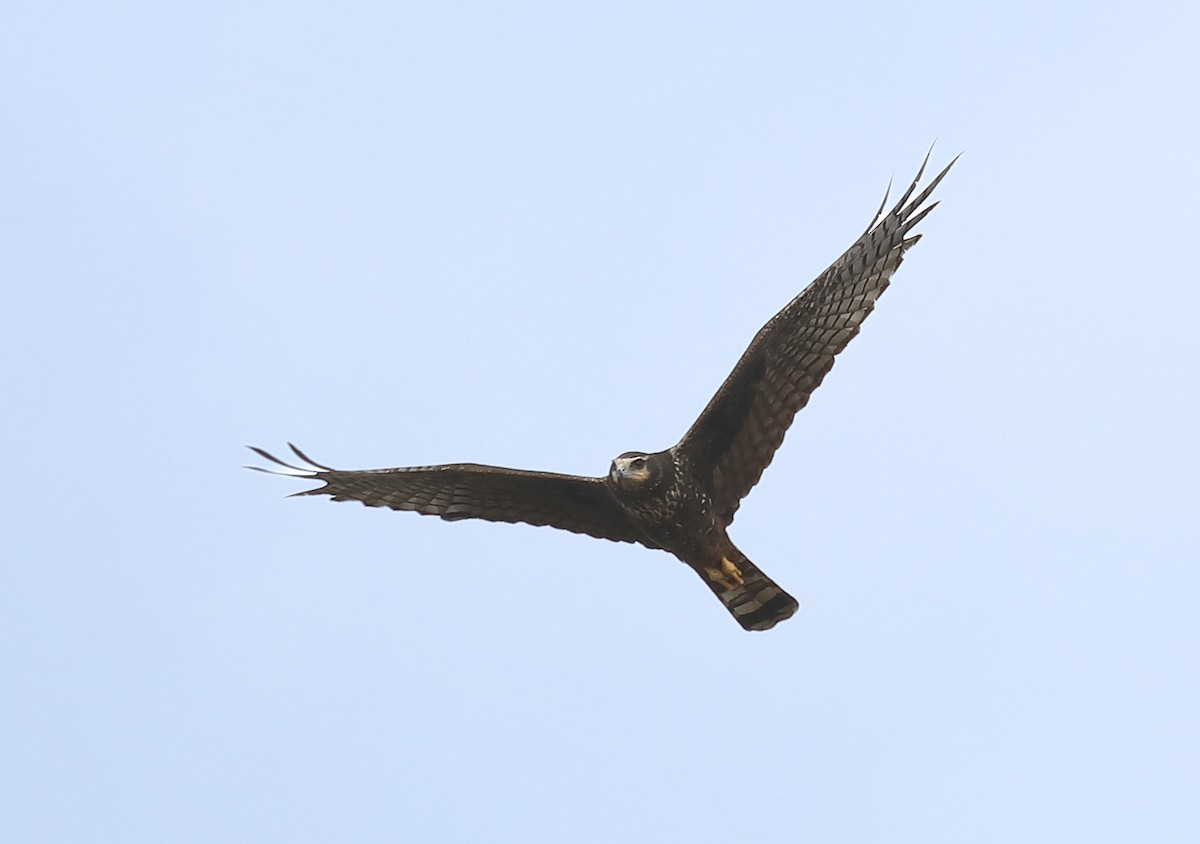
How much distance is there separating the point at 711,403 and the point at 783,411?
20.1 inches

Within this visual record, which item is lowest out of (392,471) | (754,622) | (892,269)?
(754,622)

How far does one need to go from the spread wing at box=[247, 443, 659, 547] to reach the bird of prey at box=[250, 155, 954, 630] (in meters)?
0.01

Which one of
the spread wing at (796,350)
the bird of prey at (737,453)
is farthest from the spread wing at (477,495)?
the spread wing at (796,350)

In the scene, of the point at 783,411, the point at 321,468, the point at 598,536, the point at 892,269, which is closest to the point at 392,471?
the point at 321,468

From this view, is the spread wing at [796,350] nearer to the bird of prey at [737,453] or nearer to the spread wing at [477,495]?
the bird of prey at [737,453]

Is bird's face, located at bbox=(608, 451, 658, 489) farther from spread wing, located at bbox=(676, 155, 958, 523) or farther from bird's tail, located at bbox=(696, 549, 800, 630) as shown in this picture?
bird's tail, located at bbox=(696, 549, 800, 630)

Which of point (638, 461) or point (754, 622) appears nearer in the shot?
point (638, 461)

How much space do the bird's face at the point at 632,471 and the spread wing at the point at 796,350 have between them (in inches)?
20.3

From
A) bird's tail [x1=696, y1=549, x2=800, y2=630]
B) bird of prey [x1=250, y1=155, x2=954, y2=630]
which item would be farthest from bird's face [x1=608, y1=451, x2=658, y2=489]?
bird's tail [x1=696, y1=549, x2=800, y2=630]

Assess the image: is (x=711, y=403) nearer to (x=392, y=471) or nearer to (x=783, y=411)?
(x=783, y=411)

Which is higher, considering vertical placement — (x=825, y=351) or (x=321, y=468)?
(x=321, y=468)

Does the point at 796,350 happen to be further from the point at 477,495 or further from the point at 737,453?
the point at 477,495

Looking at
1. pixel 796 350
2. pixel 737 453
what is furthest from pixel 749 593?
pixel 796 350

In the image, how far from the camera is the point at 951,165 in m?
14.0
